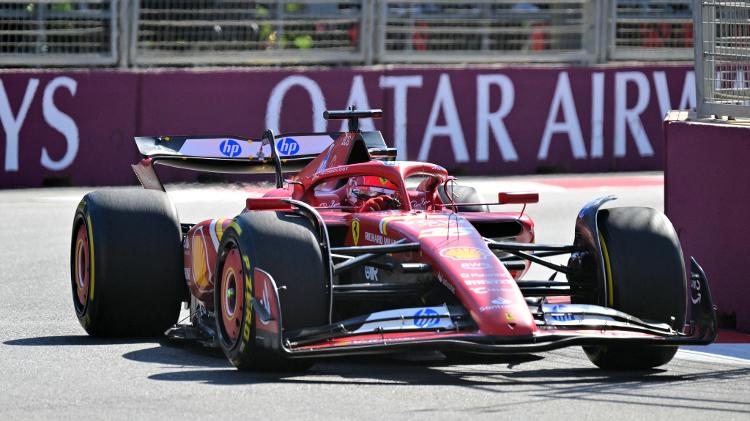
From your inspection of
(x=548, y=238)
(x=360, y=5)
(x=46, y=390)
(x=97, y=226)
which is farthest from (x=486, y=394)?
(x=360, y=5)

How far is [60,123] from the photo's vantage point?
1559cm

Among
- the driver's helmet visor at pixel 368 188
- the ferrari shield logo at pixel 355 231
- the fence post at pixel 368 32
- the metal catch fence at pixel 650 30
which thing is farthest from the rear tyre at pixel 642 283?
the metal catch fence at pixel 650 30

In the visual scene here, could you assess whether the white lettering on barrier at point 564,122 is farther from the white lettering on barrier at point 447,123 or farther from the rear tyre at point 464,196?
the rear tyre at point 464,196

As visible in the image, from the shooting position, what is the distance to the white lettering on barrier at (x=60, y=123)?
15.6 m

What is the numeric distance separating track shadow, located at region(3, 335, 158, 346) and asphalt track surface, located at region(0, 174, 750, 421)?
0.03 feet

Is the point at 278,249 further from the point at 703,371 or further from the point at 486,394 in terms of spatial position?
the point at 703,371

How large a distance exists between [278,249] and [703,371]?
2133 millimetres

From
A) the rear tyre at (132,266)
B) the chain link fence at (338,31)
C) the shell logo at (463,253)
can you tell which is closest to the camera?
the shell logo at (463,253)

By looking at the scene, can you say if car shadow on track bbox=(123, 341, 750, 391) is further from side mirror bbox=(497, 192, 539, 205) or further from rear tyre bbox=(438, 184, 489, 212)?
rear tyre bbox=(438, 184, 489, 212)

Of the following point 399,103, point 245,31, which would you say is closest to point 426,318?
point 399,103

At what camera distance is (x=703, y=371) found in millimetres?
7500

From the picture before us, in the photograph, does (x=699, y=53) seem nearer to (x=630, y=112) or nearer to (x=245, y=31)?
(x=245, y=31)

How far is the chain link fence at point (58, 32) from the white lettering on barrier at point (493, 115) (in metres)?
4.01

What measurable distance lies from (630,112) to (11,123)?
6.95 metres
